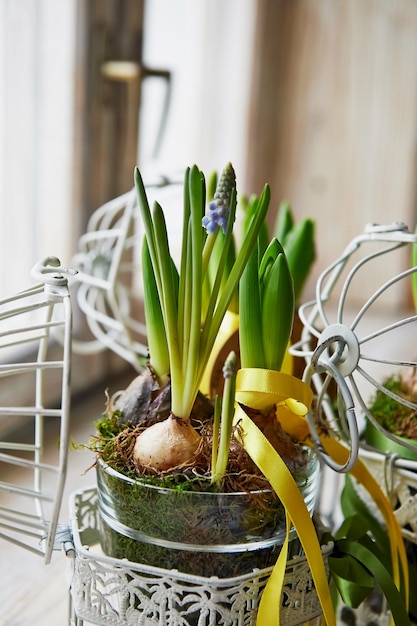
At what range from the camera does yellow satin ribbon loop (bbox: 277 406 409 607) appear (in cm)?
50

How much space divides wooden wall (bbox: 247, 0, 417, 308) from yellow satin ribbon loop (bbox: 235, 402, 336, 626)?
115 cm

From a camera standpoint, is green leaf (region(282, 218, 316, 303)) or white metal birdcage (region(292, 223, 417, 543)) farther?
green leaf (region(282, 218, 316, 303))

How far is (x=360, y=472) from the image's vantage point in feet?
1.63

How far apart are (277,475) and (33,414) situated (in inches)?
5.3

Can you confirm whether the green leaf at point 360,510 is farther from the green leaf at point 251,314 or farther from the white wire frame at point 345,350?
the green leaf at point 251,314

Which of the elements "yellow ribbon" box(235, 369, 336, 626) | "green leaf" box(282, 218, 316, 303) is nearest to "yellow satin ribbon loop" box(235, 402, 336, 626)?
"yellow ribbon" box(235, 369, 336, 626)

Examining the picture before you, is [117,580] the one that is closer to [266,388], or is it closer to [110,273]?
[266,388]

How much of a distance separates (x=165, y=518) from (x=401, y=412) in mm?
237

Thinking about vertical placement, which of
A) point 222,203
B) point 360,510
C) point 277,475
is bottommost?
point 360,510

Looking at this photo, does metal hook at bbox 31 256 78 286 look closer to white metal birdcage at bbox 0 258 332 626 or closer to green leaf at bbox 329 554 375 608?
white metal birdcage at bbox 0 258 332 626

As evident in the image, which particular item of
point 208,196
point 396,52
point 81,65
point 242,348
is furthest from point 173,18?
point 242,348

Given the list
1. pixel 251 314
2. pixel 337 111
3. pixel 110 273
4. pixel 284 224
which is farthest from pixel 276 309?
pixel 337 111

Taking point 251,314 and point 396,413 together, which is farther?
point 396,413

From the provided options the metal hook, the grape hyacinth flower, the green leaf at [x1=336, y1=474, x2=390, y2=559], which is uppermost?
the grape hyacinth flower
